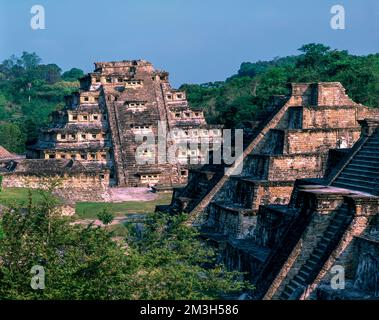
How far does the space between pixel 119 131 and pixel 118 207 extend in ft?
42.6

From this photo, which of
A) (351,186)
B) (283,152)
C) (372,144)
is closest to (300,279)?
(351,186)

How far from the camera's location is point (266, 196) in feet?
73.9

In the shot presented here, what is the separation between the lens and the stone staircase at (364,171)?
1770cm

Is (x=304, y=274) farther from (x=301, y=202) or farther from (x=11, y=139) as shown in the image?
(x=11, y=139)

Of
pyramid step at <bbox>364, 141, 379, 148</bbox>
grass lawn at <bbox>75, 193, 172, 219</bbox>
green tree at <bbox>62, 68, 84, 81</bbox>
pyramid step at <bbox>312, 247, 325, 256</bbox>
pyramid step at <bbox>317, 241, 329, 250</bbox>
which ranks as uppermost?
green tree at <bbox>62, 68, 84, 81</bbox>

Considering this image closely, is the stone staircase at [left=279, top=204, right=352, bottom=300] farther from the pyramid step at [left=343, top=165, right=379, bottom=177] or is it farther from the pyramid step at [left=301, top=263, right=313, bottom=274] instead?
the pyramid step at [left=343, top=165, right=379, bottom=177]

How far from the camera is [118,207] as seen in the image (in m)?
37.4

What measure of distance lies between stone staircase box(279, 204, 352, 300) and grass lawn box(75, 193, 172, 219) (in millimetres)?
18631

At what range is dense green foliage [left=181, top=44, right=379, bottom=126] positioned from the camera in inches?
2036

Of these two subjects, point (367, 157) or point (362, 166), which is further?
point (367, 157)

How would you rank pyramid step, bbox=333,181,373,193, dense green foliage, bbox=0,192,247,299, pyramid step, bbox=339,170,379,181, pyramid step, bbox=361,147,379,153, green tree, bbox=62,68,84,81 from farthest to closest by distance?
green tree, bbox=62,68,84,81, pyramid step, bbox=361,147,379,153, pyramid step, bbox=339,170,379,181, pyramid step, bbox=333,181,373,193, dense green foliage, bbox=0,192,247,299

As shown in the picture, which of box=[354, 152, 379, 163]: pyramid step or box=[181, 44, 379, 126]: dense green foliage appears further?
box=[181, 44, 379, 126]: dense green foliage

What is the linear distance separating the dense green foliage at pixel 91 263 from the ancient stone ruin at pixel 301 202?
1.41 m

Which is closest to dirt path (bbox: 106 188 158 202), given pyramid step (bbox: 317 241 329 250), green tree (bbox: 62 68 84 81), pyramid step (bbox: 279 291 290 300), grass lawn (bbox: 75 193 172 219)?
grass lawn (bbox: 75 193 172 219)
